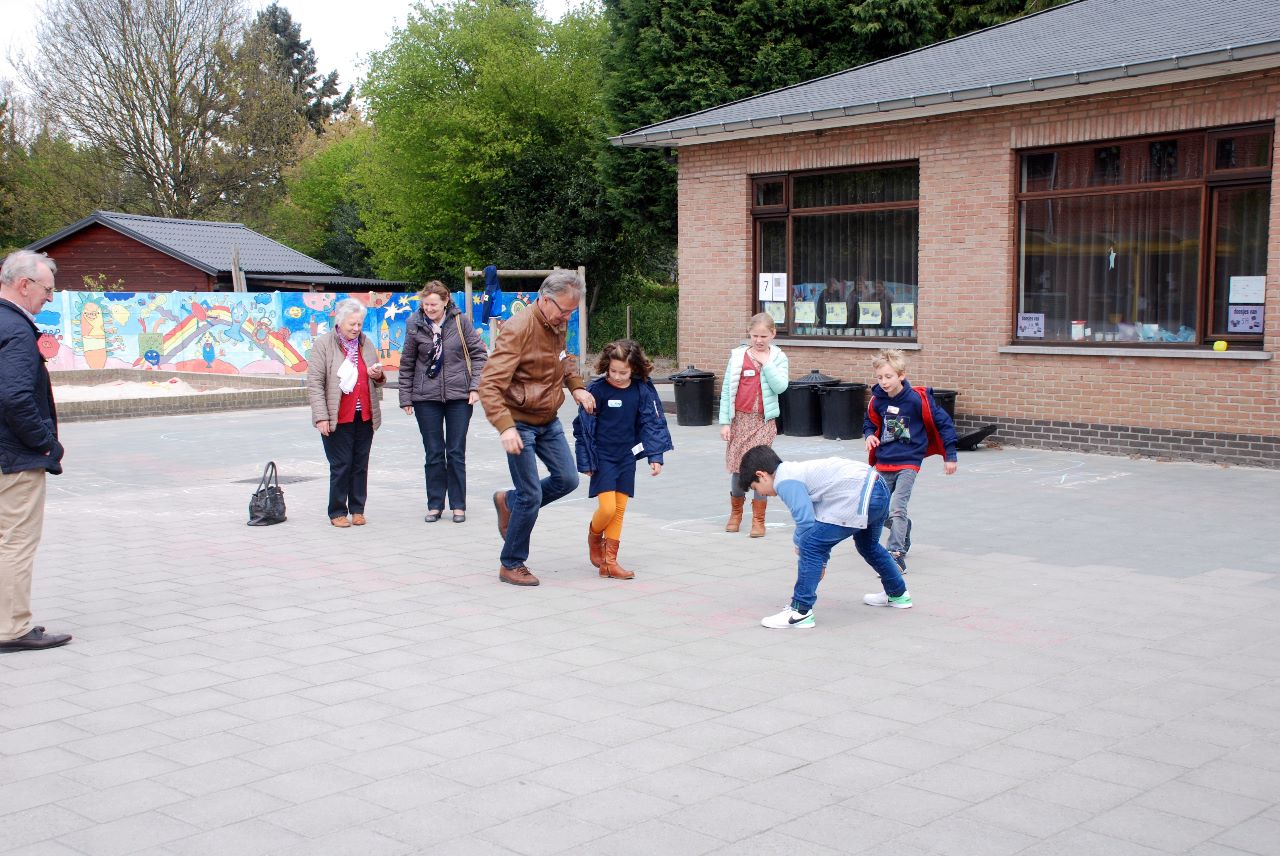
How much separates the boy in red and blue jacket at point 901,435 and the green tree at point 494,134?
28307 mm

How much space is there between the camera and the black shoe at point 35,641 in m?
6.35

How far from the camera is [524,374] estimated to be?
7.69 meters

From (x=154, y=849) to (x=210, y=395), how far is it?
16913mm

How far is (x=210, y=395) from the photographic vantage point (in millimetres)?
19938

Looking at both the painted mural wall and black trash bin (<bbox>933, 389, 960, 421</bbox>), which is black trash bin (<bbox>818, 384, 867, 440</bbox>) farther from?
the painted mural wall

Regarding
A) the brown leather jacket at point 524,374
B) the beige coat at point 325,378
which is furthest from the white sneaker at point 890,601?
the beige coat at point 325,378

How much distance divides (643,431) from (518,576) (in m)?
1.20

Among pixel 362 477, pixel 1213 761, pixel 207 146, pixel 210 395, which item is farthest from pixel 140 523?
pixel 207 146

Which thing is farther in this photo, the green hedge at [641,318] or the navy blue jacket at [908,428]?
the green hedge at [641,318]

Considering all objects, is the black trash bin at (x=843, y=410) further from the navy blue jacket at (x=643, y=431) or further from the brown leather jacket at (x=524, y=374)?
the brown leather jacket at (x=524, y=374)

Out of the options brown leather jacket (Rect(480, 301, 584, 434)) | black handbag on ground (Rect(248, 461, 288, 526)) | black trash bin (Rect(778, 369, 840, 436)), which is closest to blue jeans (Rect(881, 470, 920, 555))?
brown leather jacket (Rect(480, 301, 584, 434))

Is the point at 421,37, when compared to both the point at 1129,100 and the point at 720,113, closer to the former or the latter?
the point at 720,113

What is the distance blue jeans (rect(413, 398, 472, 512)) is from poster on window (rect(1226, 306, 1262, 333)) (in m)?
8.01

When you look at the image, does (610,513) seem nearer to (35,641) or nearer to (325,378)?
(325,378)
